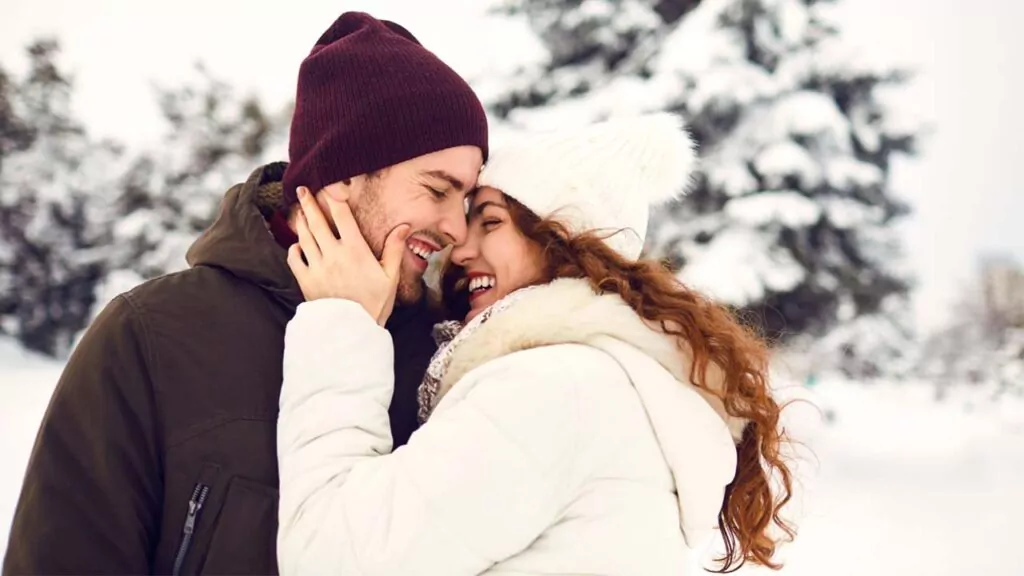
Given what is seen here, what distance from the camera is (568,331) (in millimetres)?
1462

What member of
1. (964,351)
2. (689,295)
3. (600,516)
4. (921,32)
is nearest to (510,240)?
(689,295)

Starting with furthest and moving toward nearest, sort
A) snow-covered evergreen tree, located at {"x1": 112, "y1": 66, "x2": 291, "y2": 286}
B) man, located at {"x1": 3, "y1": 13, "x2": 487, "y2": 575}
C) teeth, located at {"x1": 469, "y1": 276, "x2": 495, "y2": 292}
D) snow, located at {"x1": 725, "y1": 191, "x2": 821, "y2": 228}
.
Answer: snow-covered evergreen tree, located at {"x1": 112, "y1": 66, "x2": 291, "y2": 286} → snow, located at {"x1": 725, "y1": 191, "x2": 821, "y2": 228} → teeth, located at {"x1": 469, "y1": 276, "x2": 495, "y2": 292} → man, located at {"x1": 3, "y1": 13, "x2": 487, "y2": 575}

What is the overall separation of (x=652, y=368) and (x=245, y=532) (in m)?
0.75

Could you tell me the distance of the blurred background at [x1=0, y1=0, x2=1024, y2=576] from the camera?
7.15m

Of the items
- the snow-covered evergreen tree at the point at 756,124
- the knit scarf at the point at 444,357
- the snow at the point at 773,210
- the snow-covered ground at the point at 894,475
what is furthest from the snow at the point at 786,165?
the knit scarf at the point at 444,357

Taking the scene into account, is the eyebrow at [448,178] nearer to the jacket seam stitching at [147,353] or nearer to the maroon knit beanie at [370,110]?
the maroon knit beanie at [370,110]

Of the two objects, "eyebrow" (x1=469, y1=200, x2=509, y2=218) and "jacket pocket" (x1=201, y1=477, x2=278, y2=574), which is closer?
"jacket pocket" (x1=201, y1=477, x2=278, y2=574)

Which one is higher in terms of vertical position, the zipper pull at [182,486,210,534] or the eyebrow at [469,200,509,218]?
the eyebrow at [469,200,509,218]

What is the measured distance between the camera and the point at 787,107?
732cm

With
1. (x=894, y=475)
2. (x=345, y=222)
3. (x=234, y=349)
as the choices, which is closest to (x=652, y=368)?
(x=345, y=222)

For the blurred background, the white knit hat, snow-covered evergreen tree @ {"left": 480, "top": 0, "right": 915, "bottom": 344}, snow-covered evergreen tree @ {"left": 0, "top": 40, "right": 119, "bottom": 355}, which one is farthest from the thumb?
snow-covered evergreen tree @ {"left": 0, "top": 40, "right": 119, "bottom": 355}

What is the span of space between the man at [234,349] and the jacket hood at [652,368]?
1.10ft

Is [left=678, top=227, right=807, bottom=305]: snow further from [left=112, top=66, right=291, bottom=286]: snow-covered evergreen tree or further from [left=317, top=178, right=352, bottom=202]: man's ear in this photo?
[left=112, top=66, right=291, bottom=286]: snow-covered evergreen tree

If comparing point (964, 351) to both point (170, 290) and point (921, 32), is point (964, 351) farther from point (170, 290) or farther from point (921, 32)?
point (170, 290)
